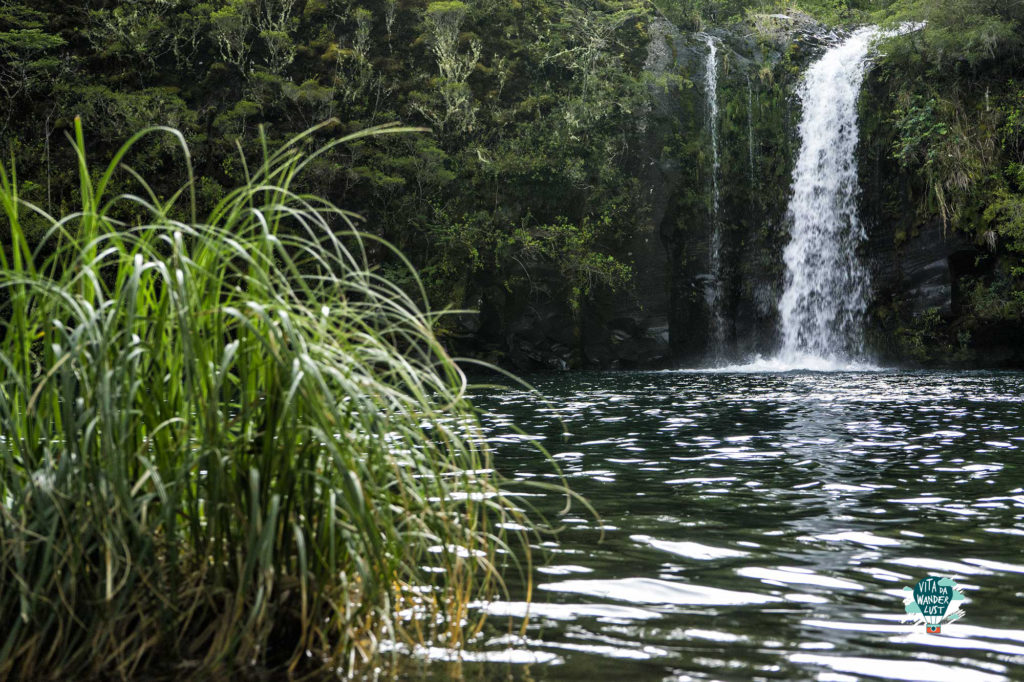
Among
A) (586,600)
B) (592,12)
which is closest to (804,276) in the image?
(592,12)

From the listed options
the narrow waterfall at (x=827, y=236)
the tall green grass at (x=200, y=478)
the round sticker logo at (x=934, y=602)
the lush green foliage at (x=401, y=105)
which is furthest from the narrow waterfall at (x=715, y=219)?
the tall green grass at (x=200, y=478)

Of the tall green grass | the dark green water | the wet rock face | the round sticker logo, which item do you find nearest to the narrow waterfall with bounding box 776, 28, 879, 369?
the wet rock face

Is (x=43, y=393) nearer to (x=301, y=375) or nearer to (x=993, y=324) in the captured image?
(x=301, y=375)

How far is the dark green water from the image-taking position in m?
2.60

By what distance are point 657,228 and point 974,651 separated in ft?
64.6

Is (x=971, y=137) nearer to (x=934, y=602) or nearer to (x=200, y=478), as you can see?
(x=934, y=602)

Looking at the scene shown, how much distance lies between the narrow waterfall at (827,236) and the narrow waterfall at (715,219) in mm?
1495

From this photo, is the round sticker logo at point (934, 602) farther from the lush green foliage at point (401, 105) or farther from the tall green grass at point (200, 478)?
the lush green foliage at point (401, 105)

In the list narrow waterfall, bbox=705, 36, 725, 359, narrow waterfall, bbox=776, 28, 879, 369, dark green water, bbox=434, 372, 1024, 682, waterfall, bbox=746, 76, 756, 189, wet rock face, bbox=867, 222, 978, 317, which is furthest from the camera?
waterfall, bbox=746, 76, 756, 189

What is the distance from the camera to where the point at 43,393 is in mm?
2326

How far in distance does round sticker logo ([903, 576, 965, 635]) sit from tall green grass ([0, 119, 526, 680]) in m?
1.59

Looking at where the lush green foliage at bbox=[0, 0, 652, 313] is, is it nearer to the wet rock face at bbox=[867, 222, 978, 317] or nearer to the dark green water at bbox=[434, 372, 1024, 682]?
the wet rock face at bbox=[867, 222, 978, 317]

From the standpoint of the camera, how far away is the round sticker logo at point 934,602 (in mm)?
2949

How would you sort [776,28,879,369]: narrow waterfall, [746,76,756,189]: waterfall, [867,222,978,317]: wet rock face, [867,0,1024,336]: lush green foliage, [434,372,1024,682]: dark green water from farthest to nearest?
[746,76,756,189]: waterfall < [776,28,879,369]: narrow waterfall < [867,222,978,317]: wet rock face < [867,0,1024,336]: lush green foliage < [434,372,1024,682]: dark green water
